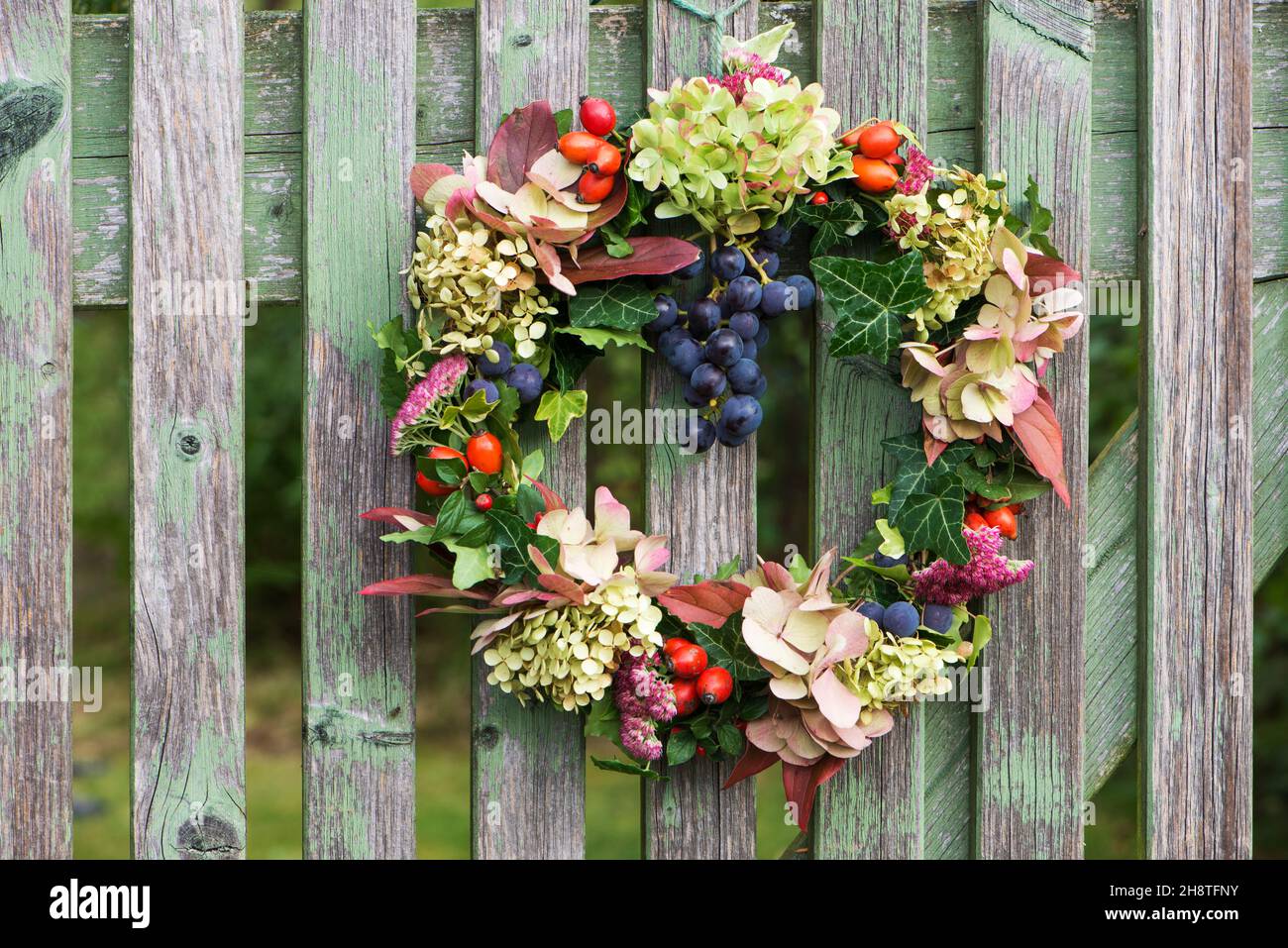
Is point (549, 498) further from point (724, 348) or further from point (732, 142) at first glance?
point (732, 142)

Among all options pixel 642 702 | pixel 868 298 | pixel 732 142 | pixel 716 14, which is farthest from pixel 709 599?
pixel 716 14

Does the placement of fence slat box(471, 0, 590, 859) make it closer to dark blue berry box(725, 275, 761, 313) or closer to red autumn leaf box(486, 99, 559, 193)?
red autumn leaf box(486, 99, 559, 193)

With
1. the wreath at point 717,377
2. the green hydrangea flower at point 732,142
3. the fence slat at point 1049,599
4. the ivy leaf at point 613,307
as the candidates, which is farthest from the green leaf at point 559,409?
the fence slat at point 1049,599

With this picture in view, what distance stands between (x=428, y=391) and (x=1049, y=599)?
39.7 inches

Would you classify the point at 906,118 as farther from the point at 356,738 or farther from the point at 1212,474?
the point at 356,738

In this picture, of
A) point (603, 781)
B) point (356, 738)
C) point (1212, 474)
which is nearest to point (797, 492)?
point (603, 781)

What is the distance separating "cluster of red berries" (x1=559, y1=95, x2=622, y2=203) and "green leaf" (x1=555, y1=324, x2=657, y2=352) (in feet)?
0.61

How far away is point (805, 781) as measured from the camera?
1.61 meters

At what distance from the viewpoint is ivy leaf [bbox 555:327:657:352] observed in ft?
5.07

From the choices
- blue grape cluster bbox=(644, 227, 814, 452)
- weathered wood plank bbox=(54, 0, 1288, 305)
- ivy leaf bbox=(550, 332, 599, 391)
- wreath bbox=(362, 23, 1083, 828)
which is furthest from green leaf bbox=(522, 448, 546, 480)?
weathered wood plank bbox=(54, 0, 1288, 305)

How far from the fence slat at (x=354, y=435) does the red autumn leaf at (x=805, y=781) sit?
1.89 feet

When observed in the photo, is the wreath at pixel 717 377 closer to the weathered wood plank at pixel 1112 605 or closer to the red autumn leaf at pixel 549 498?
the red autumn leaf at pixel 549 498

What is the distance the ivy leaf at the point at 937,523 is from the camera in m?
1.56
